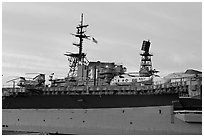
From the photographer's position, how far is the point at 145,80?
25.8 metres

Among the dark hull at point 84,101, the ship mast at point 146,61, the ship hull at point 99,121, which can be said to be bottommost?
the ship hull at point 99,121

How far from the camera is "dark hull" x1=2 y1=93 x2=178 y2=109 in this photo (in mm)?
22766

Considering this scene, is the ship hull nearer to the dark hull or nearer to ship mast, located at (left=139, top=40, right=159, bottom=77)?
the dark hull

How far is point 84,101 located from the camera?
25.1 meters

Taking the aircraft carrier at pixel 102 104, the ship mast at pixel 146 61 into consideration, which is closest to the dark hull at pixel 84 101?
the aircraft carrier at pixel 102 104

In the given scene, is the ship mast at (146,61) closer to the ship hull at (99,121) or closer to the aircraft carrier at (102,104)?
the aircraft carrier at (102,104)

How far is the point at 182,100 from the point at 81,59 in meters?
13.2

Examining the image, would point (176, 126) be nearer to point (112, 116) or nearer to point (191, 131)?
point (191, 131)

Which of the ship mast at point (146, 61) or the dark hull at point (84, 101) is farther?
the ship mast at point (146, 61)

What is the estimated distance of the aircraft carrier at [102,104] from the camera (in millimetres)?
22047

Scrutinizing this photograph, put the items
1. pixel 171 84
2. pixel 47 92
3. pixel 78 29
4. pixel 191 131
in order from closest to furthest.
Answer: pixel 191 131 < pixel 171 84 < pixel 47 92 < pixel 78 29

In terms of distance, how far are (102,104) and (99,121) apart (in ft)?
4.32

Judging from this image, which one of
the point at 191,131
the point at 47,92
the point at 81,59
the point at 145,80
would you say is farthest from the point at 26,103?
the point at 191,131

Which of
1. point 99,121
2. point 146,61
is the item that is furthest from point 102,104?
point 146,61
